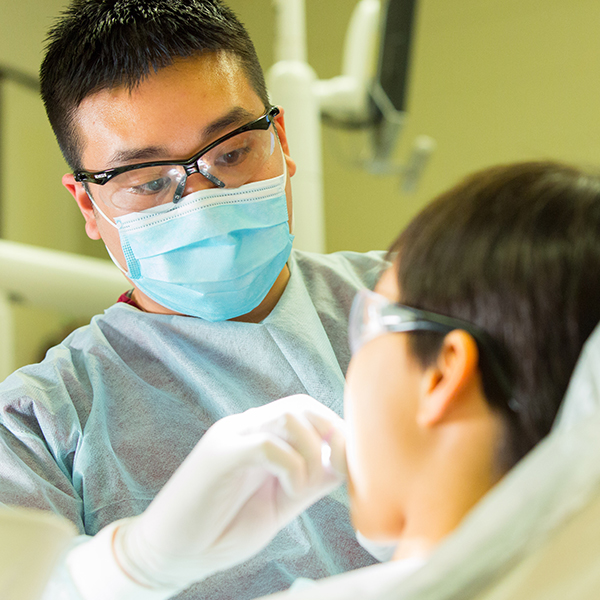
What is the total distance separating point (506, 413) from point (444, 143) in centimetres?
391

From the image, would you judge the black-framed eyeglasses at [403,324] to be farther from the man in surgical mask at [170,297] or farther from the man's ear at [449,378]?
the man in surgical mask at [170,297]

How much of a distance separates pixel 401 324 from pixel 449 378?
0.08m

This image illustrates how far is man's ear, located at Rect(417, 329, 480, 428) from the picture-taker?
63 cm

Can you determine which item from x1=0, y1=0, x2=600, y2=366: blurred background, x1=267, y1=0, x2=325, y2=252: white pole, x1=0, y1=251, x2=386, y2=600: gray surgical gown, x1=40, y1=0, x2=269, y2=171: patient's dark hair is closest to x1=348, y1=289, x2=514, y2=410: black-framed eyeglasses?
x1=0, y1=251, x2=386, y2=600: gray surgical gown

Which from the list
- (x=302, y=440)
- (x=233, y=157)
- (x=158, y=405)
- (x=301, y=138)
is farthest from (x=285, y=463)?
(x=301, y=138)

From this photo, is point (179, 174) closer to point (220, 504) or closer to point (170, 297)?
point (170, 297)

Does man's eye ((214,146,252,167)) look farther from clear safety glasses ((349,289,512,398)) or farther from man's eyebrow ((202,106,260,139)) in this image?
clear safety glasses ((349,289,512,398))

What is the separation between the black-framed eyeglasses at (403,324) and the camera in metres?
0.63

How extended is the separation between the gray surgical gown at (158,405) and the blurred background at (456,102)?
102 inches

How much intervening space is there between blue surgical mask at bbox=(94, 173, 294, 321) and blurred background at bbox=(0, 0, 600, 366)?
261cm

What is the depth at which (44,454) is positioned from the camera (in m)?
1.08

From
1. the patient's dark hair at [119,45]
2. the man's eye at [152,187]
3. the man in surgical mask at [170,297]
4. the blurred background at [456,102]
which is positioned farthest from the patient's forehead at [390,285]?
the blurred background at [456,102]

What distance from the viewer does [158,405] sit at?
1.17m

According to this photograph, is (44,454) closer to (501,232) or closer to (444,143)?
(501,232)
